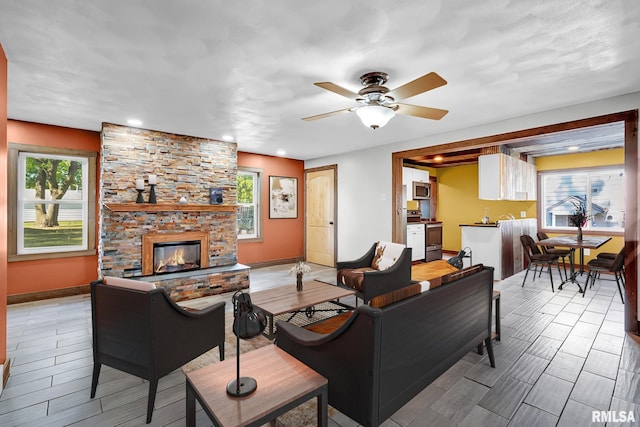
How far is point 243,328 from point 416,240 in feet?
19.8

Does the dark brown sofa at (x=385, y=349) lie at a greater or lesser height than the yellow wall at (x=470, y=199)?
lesser

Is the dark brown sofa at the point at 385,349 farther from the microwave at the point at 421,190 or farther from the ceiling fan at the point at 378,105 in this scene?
the microwave at the point at 421,190

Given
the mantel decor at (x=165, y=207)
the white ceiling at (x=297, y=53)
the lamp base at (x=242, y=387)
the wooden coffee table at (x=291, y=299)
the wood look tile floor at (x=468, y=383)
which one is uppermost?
the white ceiling at (x=297, y=53)

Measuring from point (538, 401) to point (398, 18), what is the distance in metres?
2.74

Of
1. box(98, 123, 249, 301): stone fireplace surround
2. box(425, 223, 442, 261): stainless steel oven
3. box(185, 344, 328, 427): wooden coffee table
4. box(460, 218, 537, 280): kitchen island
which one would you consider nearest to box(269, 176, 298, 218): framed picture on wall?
box(98, 123, 249, 301): stone fireplace surround

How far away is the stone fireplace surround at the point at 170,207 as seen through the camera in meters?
4.34

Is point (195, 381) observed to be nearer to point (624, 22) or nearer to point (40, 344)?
point (40, 344)

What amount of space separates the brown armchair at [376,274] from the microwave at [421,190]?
326 cm

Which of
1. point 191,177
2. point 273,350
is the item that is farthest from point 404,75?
point 191,177

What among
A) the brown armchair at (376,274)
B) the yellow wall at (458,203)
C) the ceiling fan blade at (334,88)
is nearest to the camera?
the ceiling fan blade at (334,88)

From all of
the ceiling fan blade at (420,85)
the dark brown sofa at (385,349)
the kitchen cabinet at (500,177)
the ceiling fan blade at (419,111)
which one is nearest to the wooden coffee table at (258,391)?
the dark brown sofa at (385,349)

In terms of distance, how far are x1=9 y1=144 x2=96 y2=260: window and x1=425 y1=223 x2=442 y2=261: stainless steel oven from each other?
6.65 meters

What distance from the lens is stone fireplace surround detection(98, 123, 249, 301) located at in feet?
14.2

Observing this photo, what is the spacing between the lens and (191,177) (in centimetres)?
509
